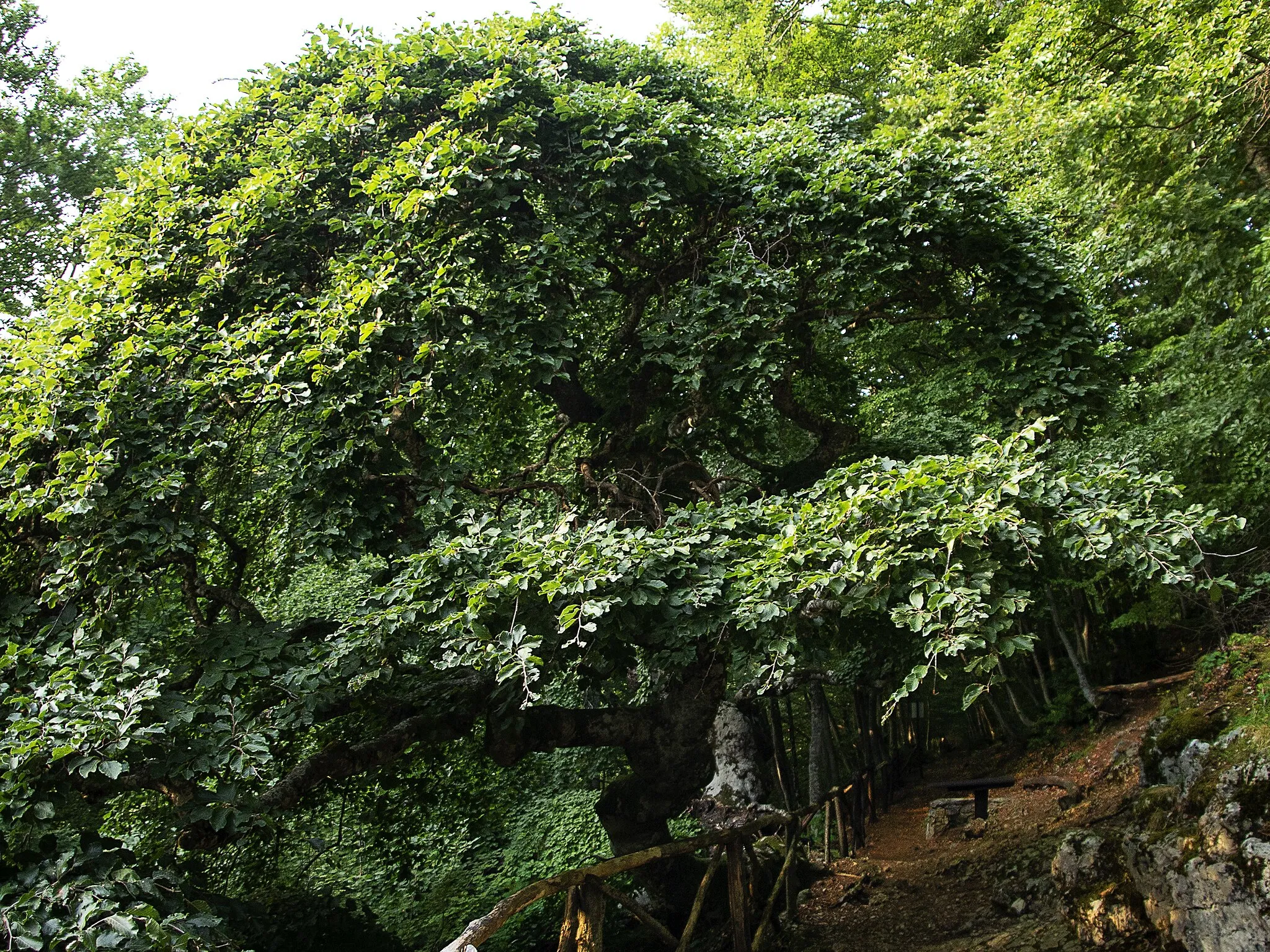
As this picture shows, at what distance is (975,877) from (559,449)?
580 centimetres

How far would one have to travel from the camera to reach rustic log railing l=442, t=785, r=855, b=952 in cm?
427

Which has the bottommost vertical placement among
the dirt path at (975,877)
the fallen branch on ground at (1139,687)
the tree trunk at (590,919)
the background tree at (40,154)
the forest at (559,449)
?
the dirt path at (975,877)

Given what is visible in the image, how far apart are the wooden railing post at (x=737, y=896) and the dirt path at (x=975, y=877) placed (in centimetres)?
96

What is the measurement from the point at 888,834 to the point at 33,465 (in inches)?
423

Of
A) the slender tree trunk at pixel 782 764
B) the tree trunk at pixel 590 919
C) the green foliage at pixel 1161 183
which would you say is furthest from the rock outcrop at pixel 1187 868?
the slender tree trunk at pixel 782 764

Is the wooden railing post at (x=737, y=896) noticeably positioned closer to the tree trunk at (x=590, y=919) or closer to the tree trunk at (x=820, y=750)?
the tree trunk at (x=590, y=919)

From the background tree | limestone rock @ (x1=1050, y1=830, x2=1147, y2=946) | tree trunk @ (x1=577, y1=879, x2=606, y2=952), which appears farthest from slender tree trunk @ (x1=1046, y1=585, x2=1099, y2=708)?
the background tree

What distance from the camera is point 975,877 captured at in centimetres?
836

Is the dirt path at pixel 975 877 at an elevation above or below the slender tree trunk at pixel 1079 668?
below

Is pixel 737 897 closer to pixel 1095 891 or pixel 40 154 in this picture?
pixel 1095 891

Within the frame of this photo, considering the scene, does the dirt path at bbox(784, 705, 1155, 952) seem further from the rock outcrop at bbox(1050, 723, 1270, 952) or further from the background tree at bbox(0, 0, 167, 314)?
the background tree at bbox(0, 0, 167, 314)

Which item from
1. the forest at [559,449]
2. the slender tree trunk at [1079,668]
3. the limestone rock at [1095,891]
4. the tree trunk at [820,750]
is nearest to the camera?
the forest at [559,449]

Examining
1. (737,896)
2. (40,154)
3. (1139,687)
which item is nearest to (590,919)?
(737,896)

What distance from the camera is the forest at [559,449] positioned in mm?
4582
